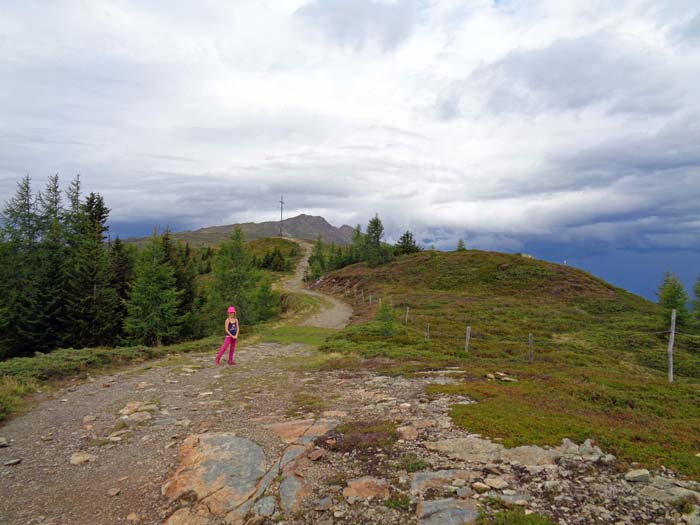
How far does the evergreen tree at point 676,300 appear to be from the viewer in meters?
34.0

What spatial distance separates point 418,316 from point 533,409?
2633 cm

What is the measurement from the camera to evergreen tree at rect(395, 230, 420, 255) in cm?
8581

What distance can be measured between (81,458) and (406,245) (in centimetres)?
8259

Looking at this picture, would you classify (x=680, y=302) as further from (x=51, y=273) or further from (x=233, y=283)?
(x=51, y=273)

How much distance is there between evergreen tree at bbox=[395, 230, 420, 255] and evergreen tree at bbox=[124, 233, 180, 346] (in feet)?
201

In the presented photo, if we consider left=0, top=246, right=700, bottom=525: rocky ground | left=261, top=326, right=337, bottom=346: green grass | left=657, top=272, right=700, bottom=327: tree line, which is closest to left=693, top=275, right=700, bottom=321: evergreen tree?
left=657, top=272, right=700, bottom=327: tree line

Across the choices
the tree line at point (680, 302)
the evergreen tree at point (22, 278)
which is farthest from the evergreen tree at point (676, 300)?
the evergreen tree at point (22, 278)

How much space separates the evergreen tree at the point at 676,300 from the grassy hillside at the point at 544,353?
5.69ft

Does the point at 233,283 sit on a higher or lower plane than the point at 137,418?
higher

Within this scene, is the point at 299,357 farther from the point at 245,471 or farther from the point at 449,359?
the point at 245,471

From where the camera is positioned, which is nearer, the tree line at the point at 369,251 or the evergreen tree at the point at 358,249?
the tree line at the point at 369,251

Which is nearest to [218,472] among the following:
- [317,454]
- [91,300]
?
[317,454]

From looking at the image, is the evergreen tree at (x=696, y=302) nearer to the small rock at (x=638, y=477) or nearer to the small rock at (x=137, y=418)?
the small rock at (x=638, y=477)

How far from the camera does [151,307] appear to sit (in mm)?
Answer: 28234
